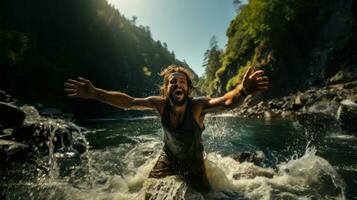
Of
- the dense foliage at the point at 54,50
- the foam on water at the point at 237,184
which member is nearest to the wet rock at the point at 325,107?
the foam on water at the point at 237,184

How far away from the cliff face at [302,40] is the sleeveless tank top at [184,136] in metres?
30.5

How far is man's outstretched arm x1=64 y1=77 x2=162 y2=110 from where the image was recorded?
19.3 feet

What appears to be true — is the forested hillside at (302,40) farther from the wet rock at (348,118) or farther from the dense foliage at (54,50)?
the dense foliage at (54,50)

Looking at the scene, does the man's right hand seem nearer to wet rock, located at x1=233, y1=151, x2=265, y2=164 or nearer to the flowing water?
the flowing water

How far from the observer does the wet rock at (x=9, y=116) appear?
14.2m

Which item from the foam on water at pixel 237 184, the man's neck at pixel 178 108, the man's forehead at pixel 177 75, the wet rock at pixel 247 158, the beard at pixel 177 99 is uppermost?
the man's forehead at pixel 177 75

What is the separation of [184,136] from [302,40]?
1814 inches

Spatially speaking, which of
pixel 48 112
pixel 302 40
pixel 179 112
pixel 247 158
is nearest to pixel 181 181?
pixel 179 112

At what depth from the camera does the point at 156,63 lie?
589 feet

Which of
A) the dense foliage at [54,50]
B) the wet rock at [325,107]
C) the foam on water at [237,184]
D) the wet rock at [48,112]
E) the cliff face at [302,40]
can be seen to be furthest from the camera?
the dense foliage at [54,50]

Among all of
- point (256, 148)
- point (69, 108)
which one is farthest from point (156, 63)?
point (256, 148)

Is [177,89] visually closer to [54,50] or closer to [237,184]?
[237,184]

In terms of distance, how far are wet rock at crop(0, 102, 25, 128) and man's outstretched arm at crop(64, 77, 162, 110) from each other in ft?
31.6

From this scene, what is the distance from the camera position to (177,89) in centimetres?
614
